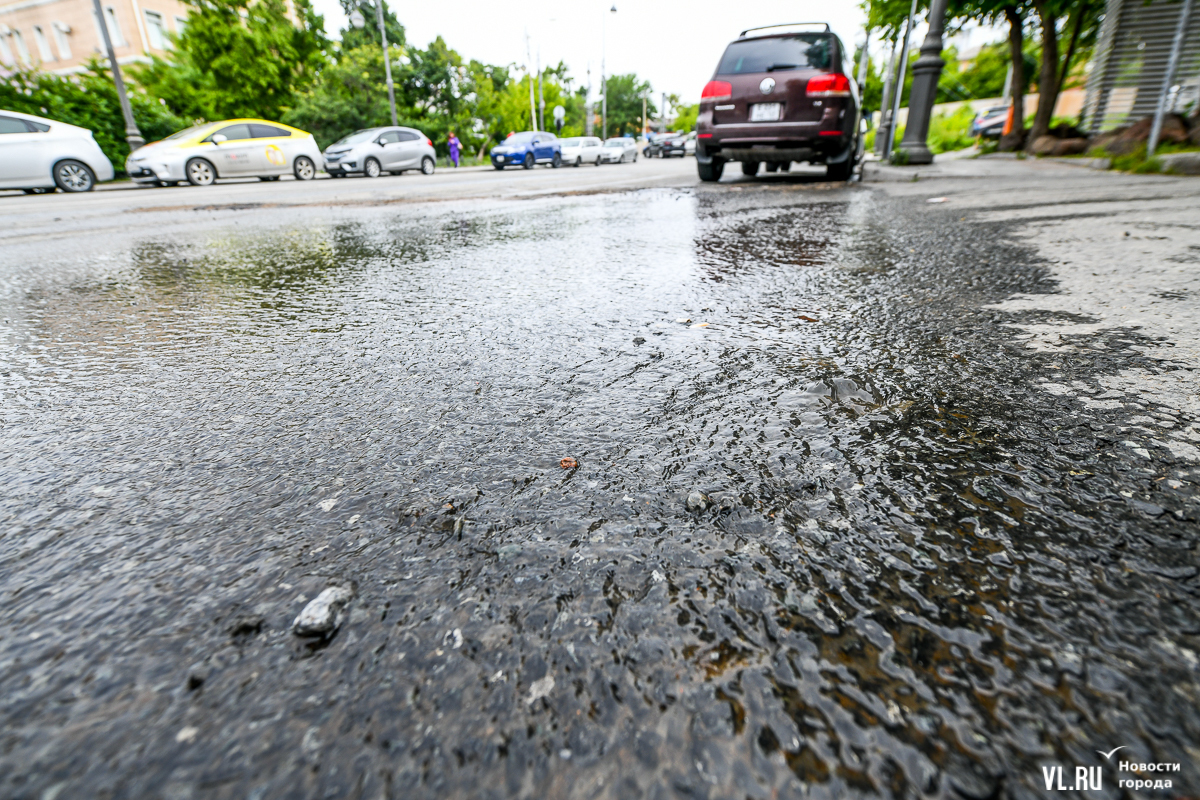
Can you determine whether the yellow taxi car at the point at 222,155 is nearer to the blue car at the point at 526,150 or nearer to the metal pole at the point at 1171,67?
the blue car at the point at 526,150

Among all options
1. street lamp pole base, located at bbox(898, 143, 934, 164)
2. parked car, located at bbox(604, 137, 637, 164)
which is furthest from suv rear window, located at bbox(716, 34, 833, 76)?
parked car, located at bbox(604, 137, 637, 164)

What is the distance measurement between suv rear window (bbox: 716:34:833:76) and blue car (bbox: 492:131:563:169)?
17.8m

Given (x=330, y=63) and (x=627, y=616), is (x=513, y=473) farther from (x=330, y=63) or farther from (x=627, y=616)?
(x=330, y=63)

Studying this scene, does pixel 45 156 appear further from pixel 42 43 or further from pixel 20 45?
pixel 20 45

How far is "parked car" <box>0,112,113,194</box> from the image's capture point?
1163cm

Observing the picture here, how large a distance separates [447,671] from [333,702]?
13cm

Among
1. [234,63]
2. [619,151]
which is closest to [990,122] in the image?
[619,151]

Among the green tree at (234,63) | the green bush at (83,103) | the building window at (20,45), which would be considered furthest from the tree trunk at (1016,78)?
the building window at (20,45)

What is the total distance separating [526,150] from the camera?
950 inches

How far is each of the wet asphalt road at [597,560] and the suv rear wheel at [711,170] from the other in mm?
7280

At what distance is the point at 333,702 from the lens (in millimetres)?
690

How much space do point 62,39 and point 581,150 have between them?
33.7m

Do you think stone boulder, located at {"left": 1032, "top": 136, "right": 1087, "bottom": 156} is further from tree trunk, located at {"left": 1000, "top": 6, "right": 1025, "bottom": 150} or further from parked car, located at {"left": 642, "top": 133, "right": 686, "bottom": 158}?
parked car, located at {"left": 642, "top": 133, "right": 686, "bottom": 158}

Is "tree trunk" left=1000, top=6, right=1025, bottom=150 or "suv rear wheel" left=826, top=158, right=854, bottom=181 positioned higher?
"tree trunk" left=1000, top=6, right=1025, bottom=150
